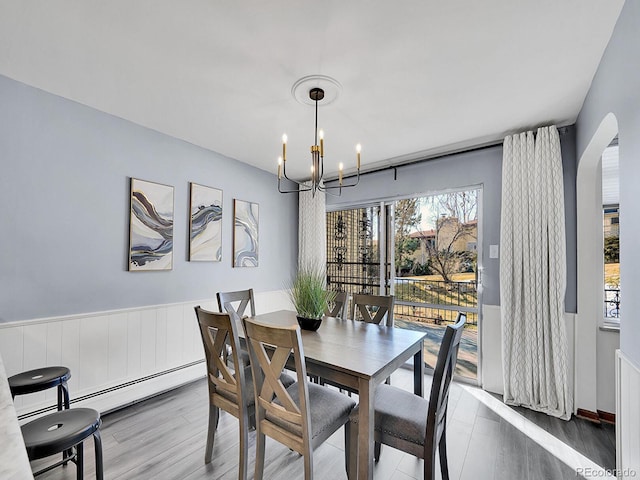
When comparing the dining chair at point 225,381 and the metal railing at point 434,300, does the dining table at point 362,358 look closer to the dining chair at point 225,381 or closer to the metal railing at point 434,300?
the dining chair at point 225,381

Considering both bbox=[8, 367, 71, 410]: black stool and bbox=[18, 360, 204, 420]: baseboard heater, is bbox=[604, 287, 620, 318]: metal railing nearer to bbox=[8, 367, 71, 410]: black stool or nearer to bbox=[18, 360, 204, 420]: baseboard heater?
bbox=[18, 360, 204, 420]: baseboard heater

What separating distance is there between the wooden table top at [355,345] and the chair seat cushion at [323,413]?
0.87 feet

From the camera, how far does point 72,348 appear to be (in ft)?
7.82

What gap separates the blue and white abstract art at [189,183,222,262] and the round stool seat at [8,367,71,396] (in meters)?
1.48

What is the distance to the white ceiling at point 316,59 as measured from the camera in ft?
4.88

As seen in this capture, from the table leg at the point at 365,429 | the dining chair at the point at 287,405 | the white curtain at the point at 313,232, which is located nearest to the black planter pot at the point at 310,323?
the dining chair at the point at 287,405

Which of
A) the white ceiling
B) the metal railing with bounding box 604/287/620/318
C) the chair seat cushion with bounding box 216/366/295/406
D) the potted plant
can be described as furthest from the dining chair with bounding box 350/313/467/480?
the metal railing with bounding box 604/287/620/318

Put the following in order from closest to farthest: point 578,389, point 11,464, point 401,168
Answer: point 11,464 < point 578,389 < point 401,168

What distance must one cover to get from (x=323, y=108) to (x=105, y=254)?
2206mm

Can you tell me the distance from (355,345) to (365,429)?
0.52 metres

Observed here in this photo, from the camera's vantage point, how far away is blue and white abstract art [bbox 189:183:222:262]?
10.7ft

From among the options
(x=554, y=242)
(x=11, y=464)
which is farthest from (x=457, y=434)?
(x=11, y=464)

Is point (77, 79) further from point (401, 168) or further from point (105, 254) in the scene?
point (401, 168)

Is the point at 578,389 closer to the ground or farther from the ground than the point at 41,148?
closer to the ground
